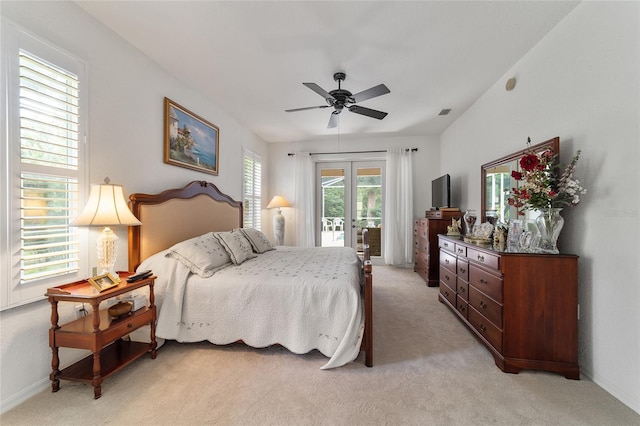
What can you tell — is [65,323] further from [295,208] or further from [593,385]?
[295,208]

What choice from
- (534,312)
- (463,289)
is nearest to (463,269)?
(463,289)

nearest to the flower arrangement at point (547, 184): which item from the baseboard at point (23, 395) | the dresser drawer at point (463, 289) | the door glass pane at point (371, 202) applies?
the dresser drawer at point (463, 289)

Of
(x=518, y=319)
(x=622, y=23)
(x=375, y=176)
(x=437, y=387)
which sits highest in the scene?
(x=622, y=23)

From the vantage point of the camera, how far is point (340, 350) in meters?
1.91

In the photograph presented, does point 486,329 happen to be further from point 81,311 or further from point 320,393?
point 81,311

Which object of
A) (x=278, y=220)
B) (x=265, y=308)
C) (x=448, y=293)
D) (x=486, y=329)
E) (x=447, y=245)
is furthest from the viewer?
(x=278, y=220)

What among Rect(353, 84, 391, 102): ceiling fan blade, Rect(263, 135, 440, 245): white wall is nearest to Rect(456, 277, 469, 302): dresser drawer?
Rect(353, 84, 391, 102): ceiling fan blade

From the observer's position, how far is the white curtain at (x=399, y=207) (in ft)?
17.0

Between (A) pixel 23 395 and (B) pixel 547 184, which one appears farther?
(B) pixel 547 184

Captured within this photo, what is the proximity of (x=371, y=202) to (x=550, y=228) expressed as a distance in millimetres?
3671

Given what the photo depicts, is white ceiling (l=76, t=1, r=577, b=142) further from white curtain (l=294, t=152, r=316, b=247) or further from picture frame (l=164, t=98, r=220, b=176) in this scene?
white curtain (l=294, t=152, r=316, b=247)

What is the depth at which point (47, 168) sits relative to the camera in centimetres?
171

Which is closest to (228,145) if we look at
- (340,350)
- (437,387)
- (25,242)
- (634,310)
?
(25,242)

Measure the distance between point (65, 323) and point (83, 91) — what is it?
1.69m
